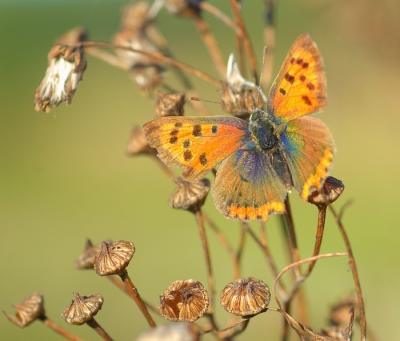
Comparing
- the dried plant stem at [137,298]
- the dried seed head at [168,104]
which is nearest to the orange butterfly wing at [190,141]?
the dried seed head at [168,104]

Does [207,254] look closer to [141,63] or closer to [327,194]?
[327,194]

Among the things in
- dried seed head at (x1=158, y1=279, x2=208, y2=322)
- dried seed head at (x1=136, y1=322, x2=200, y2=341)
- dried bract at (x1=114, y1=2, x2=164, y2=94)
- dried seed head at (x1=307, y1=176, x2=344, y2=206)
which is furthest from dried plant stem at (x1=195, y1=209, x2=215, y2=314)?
dried bract at (x1=114, y1=2, x2=164, y2=94)

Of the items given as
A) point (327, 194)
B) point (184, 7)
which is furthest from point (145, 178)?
point (327, 194)

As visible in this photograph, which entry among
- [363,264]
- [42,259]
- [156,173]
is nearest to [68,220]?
[42,259]

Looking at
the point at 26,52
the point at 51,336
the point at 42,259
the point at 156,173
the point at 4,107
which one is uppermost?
the point at 26,52

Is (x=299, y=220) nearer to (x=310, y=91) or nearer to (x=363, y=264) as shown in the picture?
(x=363, y=264)

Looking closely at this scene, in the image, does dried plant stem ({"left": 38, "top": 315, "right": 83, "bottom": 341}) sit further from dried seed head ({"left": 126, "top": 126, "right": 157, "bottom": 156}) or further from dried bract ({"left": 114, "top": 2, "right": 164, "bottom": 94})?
dried bract ({"left": 114, "top": 2, "right": 164, "bottom": 94})
